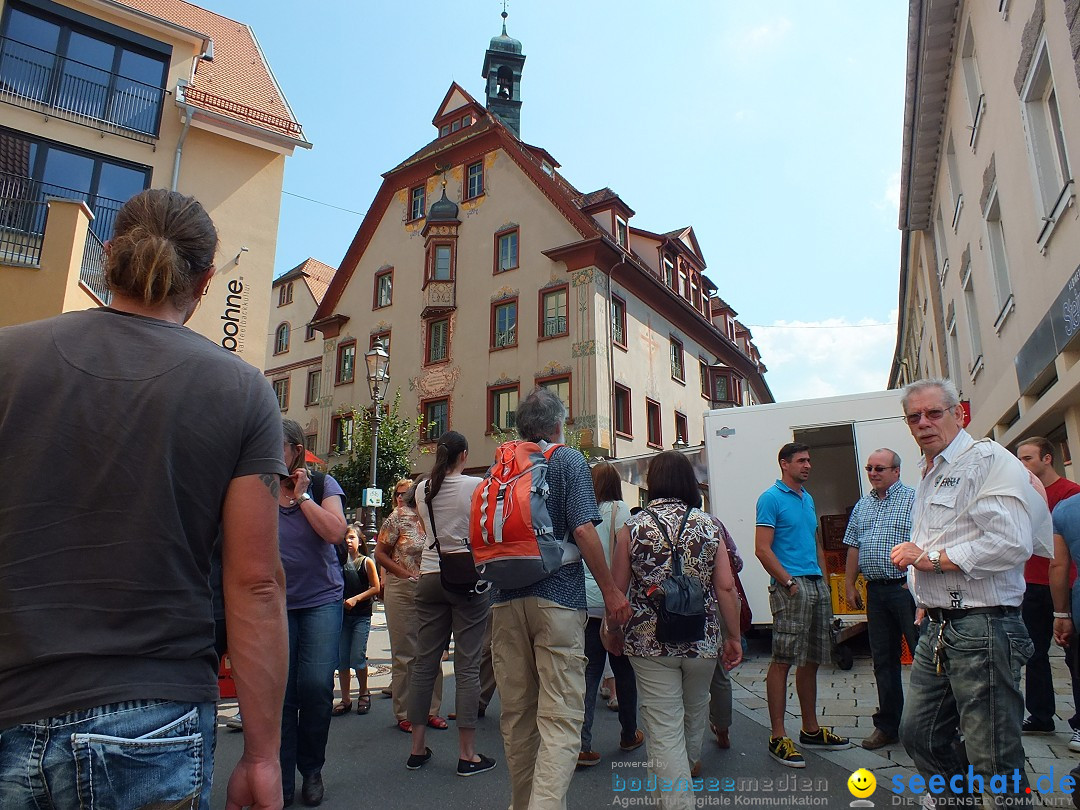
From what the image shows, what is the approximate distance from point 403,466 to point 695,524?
19463 mm

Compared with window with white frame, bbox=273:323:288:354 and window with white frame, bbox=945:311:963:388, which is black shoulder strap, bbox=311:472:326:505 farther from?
window with white frame, bbox=273:323:288:354

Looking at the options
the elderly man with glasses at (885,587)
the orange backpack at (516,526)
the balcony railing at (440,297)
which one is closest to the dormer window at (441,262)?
the balcony railing at (440,297)

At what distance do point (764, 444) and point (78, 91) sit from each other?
16395 millimetres

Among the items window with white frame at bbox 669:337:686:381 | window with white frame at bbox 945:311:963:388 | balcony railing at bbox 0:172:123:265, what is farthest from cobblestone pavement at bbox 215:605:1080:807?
window with white frame at bbox 669:337:686:381

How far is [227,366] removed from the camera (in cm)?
152

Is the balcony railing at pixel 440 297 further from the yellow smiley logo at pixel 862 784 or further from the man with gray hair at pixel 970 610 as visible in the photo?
the man with gray hair at pixel 970 610

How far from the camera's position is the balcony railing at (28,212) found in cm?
1245

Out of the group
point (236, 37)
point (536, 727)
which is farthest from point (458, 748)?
point (236, 37)

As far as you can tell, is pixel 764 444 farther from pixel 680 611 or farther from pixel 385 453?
pixel 385 453

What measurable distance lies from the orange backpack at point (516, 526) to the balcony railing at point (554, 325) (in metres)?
18.9

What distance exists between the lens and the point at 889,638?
5004 mm

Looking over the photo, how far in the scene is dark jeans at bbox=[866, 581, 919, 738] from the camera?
4.79 meters

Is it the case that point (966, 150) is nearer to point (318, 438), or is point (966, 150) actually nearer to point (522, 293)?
point (522, 293)

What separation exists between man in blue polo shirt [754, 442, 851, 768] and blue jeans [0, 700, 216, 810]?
410cm
